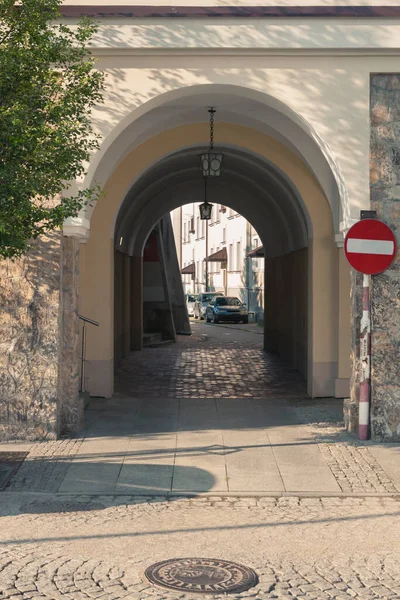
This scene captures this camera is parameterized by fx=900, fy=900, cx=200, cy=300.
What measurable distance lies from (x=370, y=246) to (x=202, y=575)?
573cm

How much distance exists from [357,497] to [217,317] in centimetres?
3317

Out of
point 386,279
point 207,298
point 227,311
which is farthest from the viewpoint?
point 207,298

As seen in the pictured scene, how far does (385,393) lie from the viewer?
1126cm

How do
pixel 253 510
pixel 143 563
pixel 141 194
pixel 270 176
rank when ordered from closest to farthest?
pixel 143 563 → pixel 253 510 → pixel 270 176 → pixel 141 194

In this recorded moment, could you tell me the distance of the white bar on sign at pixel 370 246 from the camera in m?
10.9

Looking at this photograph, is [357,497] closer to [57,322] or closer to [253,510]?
[253,510]

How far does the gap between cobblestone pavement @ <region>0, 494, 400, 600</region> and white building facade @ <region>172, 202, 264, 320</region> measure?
27.7 metres

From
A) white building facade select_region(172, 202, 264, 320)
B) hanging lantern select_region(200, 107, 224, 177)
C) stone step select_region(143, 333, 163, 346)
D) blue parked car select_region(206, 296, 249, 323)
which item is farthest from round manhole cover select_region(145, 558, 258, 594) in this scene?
blue parked car select_region(206, 296, 249, 323)

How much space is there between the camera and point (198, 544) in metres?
7.07

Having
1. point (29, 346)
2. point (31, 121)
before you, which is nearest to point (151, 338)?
point (29, 346)

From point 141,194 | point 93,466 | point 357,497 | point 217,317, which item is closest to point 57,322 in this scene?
point 93,466

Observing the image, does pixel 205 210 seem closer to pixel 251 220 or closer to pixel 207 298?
pixel 251 220

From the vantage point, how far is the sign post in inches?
430

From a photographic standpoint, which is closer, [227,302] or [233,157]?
[233,157]
